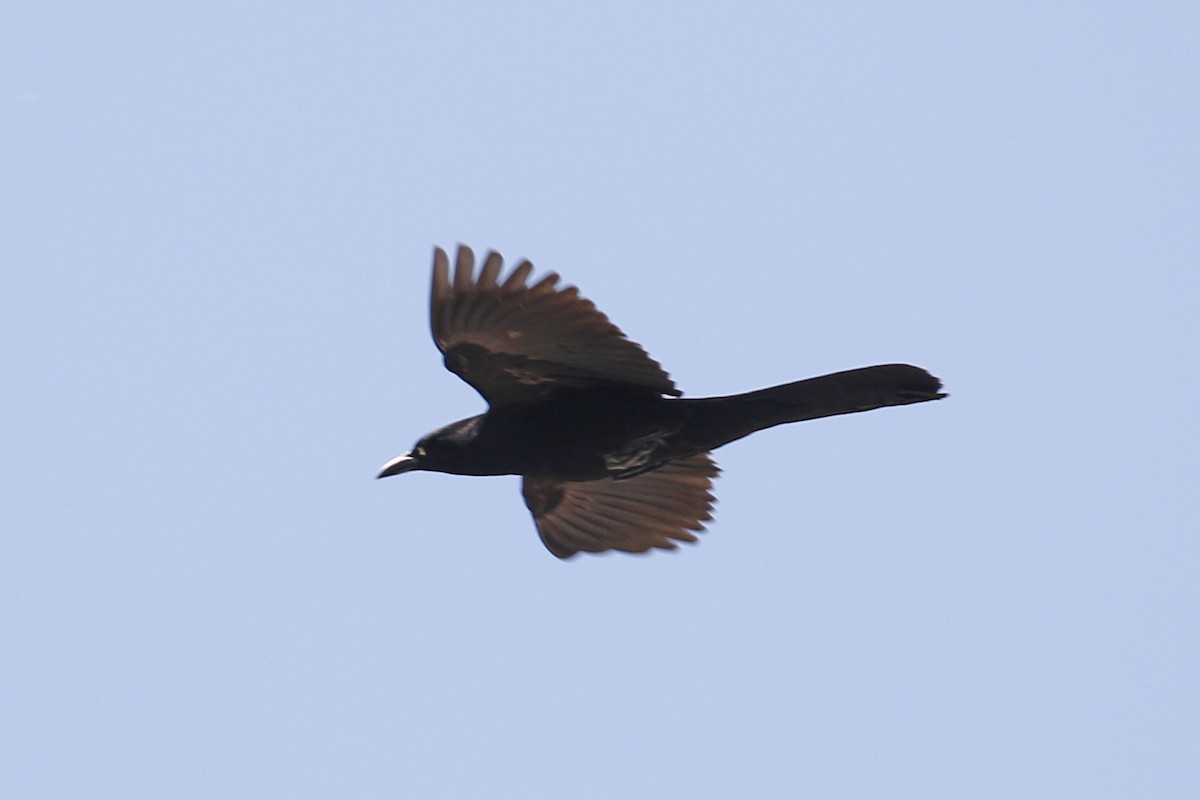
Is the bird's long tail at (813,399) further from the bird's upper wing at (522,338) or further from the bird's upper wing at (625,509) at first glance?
the bird's upper wing at (625,509)

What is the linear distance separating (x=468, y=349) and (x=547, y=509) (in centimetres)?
186

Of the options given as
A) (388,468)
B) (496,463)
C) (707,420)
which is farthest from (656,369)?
(388,468)

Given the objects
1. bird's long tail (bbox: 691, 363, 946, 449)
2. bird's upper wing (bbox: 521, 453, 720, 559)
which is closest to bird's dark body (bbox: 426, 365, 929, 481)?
bird's long tail (bbox: 691, 363, 946, 449)

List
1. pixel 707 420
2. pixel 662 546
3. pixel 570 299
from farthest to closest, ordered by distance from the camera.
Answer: pixel 662 546, pixel 707 420, pixel 570 299

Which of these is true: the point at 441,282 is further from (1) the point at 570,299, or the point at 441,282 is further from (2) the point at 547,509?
(2) the point at 547,509

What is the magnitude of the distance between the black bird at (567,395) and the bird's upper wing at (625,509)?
39cm

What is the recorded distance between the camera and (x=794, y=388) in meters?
8.94

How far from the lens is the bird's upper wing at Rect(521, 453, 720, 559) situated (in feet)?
33.7

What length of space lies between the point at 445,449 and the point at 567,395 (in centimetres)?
67

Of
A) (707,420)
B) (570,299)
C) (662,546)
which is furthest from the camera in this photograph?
(662,546)

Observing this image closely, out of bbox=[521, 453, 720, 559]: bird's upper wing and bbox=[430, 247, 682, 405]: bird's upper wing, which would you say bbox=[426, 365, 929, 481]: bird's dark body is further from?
bbox=[521, 453, 720, 559]: bird's upper wing

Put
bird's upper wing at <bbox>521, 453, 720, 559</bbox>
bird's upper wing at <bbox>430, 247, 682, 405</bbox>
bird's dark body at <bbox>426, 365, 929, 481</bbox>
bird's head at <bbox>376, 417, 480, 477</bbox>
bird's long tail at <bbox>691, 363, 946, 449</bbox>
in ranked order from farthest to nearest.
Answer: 1. bird's upper wing at <bbox>521, 453, 720, 559</bbox>
2. bird's head at <bbox>376, 417, 480, 477</bbox>
3. bird's dark body at <bbox>426, 365, 929, 481</bbox>
4. bird's long tail at <bbox>691, 363, 946, 449</bbox>
5. bird's upper wing at <bbox>430, 247, 682, 405</bbox>

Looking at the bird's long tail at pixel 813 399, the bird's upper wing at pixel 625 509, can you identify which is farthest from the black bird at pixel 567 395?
the bird's upper wing at pixel 625 509

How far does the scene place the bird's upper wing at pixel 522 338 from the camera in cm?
842
